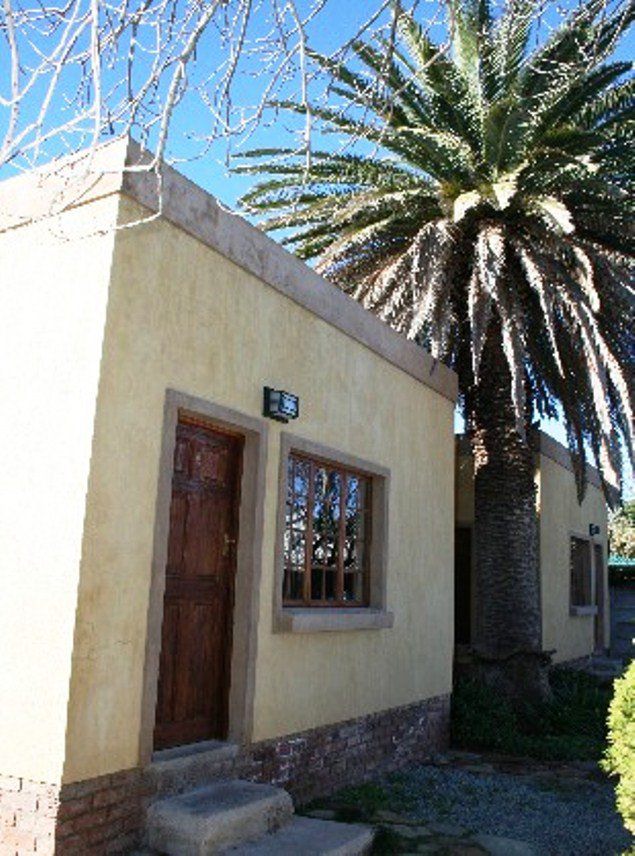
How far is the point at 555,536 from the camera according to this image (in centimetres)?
1452

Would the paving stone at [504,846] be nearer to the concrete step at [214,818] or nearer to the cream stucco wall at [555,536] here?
the concrete step at [214,818]

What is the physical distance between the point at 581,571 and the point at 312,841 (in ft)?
42.6

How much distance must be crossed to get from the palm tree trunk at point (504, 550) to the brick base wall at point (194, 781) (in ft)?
6.36

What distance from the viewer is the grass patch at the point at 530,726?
891 centimetres

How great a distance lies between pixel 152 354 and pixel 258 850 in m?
2.91

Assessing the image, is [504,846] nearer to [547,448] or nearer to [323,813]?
[323,813]

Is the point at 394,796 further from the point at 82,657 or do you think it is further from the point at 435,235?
the point at 435,235

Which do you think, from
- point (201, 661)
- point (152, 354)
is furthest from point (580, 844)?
point (152, 354)

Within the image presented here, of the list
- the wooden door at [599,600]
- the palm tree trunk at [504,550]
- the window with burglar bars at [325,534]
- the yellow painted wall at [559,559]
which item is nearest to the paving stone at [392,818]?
the window with burglar bars at [325,534]

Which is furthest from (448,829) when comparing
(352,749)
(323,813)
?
(352,749)

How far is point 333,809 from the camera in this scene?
6180 millimetres

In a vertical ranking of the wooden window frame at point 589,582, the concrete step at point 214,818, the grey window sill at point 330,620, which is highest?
the wooden window frame at point 589,582

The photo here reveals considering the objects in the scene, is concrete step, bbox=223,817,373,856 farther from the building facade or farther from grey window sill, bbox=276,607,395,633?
grey window sill, bbox=276,607,395,633

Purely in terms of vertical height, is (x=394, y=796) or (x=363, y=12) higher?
(x=363, y=12)
